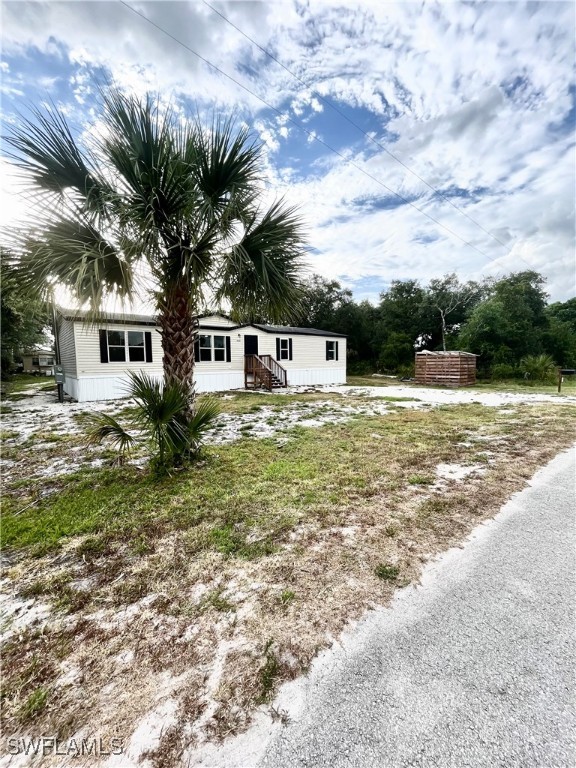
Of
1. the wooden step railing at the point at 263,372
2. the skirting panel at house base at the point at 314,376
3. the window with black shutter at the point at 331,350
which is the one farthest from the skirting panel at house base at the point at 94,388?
the window with black shutter at the point at 331,350

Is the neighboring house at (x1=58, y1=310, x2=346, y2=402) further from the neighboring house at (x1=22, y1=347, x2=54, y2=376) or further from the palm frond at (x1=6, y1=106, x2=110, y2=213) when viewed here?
the neighboring house at (x1=22, y1=347, x2=54, y2=376)

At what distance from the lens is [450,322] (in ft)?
75.5

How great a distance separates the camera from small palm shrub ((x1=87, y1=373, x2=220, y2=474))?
3615 millimetres

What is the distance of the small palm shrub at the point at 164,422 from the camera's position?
3615 millimetres

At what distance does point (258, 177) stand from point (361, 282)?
73.2ft

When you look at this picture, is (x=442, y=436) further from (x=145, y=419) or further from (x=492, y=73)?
(x=492, y=73)

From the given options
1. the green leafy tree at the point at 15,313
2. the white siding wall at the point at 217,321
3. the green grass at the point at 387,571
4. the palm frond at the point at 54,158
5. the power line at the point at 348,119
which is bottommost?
the green grass at the point at 387,571

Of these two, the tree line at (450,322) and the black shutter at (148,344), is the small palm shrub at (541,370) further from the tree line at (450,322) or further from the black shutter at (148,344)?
the black shutter at (148,344)

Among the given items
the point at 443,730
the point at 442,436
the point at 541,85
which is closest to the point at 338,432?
the point at 442,436

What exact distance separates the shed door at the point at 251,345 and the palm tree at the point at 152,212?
1034 centimetres

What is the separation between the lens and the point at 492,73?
7648mm

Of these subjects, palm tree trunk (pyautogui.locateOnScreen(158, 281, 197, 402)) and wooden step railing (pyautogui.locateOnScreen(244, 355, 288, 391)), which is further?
wooden step railing (pyautogui.locateOnScreen(244, 355, 288, 391))

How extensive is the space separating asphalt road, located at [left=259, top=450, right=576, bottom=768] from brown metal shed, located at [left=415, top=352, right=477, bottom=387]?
51.7ft

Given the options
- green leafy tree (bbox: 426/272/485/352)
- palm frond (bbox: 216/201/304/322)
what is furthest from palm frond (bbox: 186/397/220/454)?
green leafy tree (bbox: 426/272/485/352)
